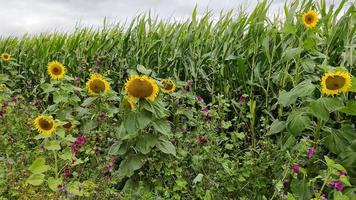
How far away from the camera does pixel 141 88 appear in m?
3.46

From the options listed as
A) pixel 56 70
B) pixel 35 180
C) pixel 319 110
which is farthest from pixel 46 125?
pixel 319 110

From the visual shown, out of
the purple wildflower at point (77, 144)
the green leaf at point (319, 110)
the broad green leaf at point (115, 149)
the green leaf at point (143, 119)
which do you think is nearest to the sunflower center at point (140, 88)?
the green leaf at point (143, 119)

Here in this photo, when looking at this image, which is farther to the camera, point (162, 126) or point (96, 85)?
point (96, 85)

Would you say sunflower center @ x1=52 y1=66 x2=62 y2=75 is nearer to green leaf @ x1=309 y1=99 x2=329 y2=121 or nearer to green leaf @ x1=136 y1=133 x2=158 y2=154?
green leaf @ x1=136 y1=133 x2=158 y2=154

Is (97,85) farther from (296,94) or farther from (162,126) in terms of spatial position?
(296,94)

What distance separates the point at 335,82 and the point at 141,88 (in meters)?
1.24

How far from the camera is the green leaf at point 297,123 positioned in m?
3.12

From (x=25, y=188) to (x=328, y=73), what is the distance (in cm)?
199

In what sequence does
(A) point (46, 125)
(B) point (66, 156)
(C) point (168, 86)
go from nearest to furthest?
1. (B) point (66, 156)
2. (A) point (46, 125)
3. (C) point (168, 86)

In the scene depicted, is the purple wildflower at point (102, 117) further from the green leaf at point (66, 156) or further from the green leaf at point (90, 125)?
the green leaf at point (66, 156)

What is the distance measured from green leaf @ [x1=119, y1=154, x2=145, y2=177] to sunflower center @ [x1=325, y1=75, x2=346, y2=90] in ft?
4.34

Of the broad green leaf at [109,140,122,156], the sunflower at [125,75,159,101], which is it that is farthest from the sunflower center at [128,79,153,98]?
the broad green leaf at [109,140,122,156]

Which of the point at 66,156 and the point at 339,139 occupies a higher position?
the point at 339,139

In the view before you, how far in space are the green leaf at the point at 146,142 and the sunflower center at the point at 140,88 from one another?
0.30 metres
